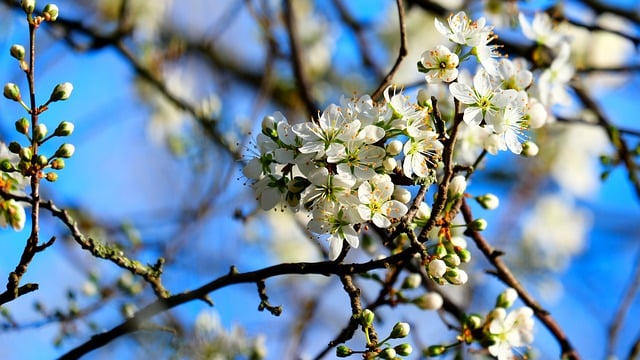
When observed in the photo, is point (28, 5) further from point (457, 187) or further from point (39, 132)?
point (457, 187)

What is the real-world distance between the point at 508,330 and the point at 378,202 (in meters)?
0.54

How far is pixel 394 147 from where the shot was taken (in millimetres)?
1285

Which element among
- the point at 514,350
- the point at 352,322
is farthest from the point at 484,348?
the point at 352,322

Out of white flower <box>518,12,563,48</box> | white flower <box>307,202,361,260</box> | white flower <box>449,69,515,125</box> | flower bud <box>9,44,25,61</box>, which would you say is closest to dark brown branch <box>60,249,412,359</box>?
white flower <box>307,202,361,260</box>

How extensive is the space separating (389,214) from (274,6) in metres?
3.17

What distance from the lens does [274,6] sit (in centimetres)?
427

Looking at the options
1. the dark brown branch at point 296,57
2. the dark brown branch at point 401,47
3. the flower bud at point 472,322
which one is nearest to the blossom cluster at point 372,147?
the dark brown branch at point 401,47

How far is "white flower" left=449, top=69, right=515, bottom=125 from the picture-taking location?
52.6 inches

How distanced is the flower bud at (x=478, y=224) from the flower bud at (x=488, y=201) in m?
0.07

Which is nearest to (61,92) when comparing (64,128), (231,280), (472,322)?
(64,128)

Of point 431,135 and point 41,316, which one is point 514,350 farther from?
point 41,316

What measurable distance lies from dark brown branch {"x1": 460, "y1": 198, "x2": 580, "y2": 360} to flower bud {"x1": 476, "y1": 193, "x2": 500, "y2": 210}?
30mm

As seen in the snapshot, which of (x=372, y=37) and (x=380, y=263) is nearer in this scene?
(x=380, y=263)

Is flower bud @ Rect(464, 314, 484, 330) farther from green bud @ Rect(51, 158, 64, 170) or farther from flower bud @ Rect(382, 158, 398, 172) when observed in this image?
green bud @ Rect(51, 158, 64, 170)
